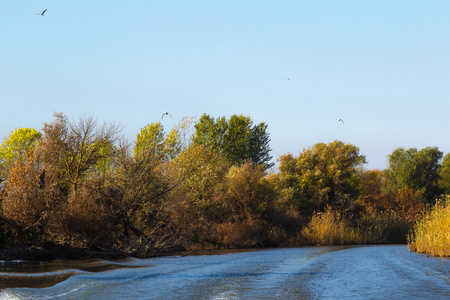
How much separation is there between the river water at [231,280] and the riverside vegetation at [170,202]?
3204 mm

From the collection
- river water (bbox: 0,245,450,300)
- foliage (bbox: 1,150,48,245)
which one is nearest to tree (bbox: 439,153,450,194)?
river water (bbox: 0,245,450,300)

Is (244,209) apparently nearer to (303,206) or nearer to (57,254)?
(303,206)

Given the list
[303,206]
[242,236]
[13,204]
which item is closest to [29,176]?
[13,204]

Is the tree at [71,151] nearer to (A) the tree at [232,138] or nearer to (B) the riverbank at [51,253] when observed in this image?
(B) the riverbank at [51,253]

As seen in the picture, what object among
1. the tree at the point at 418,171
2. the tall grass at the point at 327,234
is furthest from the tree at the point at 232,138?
the tall grass at the point at 327,234

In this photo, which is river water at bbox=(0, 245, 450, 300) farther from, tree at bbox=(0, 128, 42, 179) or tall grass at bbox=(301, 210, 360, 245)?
tree at bbox=(0, 128, 42, 179)

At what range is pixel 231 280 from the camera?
61.9 ft

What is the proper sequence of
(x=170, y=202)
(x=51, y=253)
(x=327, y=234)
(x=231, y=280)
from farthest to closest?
(x=327, y=234)
(x=170, y=202)
(x=51, y=253)
(x=231, y=280)

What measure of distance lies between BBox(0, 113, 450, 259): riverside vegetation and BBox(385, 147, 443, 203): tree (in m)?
12.6

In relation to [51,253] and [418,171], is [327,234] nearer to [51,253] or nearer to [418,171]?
[51,253]

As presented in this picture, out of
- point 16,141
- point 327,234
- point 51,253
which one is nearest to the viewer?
point 51,253

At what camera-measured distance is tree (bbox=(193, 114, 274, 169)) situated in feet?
284

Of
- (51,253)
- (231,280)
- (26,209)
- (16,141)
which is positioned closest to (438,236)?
(231,280)

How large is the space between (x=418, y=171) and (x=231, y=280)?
7601cm
